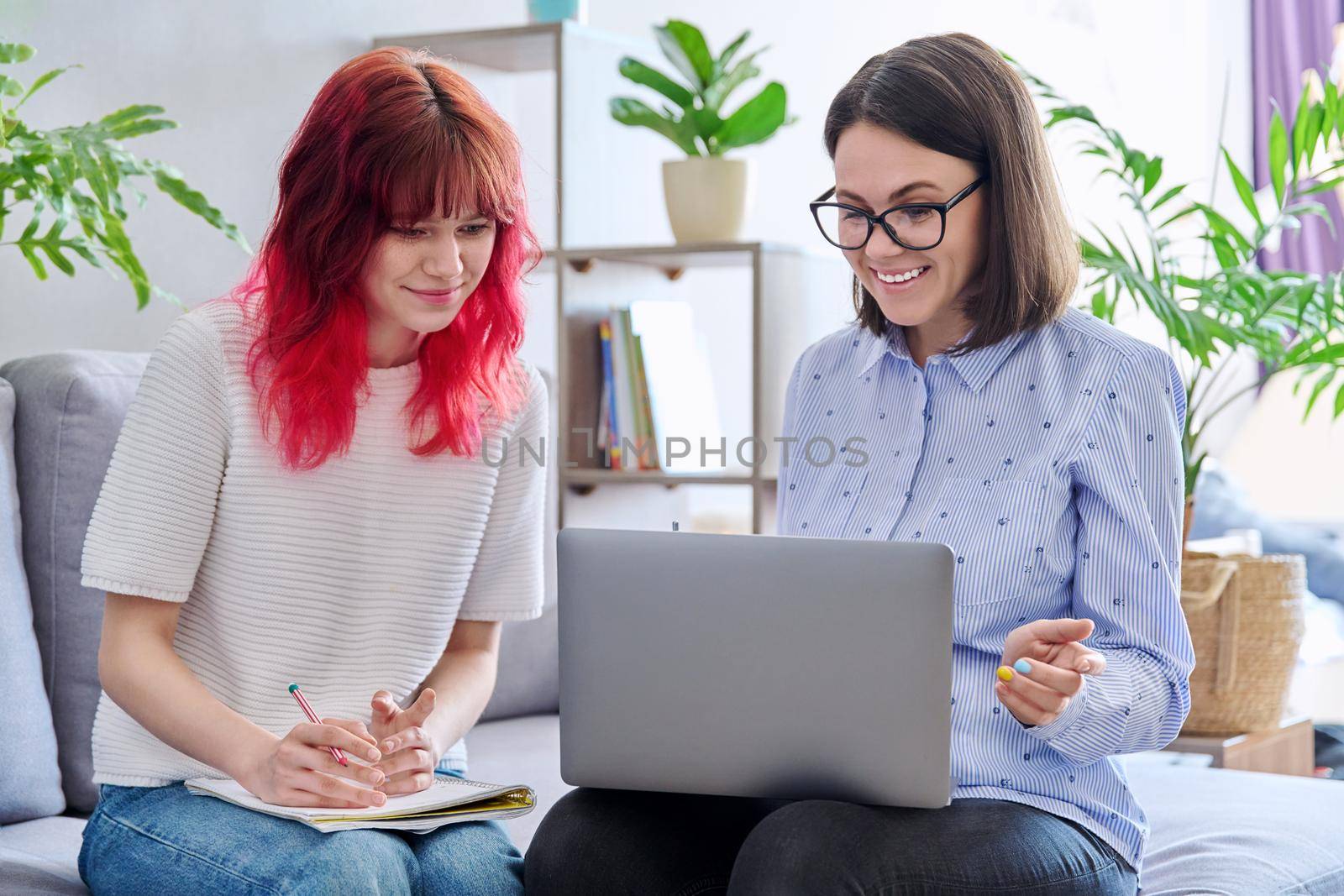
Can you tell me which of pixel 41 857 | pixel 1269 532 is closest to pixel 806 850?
pixel 41 857

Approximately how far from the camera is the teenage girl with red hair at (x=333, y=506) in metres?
1.26

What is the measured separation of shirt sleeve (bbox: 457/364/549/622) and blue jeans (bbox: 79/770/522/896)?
0.82 feet

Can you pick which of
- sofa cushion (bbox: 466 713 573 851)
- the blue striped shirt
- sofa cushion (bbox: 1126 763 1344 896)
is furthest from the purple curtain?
the blue striped shirt

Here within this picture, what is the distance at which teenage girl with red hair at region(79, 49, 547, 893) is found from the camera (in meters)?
1.26

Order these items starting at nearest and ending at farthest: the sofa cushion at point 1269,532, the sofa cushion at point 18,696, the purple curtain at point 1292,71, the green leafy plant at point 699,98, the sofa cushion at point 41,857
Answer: the sofa cushion at point 41,857
the sofa cushion at point 18,696
the green leafy plant at point 699,98
the sofa cushion at point 1269,532
the purple curtain at point 1292,71

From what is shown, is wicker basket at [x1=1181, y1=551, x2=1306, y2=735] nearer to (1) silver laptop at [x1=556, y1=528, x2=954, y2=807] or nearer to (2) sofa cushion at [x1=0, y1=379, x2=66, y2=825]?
(1) silver laptop at [x1=556, y1=528, x2=954, y2=807]

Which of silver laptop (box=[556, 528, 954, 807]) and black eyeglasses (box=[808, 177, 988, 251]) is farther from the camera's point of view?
black eyeglasses (box=[808, 177, 988, 251])

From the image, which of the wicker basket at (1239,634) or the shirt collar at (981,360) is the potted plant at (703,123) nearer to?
the wicker basket at (1239,634)

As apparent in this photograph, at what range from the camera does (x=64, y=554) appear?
1.63 metres

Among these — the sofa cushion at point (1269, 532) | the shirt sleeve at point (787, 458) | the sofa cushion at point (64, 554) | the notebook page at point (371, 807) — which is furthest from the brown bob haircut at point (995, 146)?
the sofa cushion at point (1269, 532)

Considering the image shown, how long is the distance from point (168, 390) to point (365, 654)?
0.32 meters

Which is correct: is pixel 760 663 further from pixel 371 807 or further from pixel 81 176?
pixel 81 176

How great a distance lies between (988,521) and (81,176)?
109 centimetres

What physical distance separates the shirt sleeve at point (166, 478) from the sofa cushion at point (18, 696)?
11.6 inches
